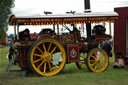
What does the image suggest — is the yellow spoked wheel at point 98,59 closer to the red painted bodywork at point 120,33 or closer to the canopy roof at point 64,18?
the canopy roof at point 64,18

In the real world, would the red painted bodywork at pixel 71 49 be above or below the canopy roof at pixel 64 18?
below

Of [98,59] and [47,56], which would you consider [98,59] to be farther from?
[47,56]

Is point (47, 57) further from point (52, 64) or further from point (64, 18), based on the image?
point (64, 18)

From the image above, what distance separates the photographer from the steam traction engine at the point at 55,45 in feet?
32.1

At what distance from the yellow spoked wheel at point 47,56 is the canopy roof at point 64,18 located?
617 millimetres

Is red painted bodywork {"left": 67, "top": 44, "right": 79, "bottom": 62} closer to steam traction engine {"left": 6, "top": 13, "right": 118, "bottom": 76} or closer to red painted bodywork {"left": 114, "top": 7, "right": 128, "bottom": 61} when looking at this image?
steam traction engine {"left": 6, "top": 13, "right": 118, "bottom": 76}

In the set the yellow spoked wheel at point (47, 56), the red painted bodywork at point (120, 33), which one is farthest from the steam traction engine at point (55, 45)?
the red painted bodywork at point (120, 33)

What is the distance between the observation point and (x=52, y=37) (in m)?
10.4

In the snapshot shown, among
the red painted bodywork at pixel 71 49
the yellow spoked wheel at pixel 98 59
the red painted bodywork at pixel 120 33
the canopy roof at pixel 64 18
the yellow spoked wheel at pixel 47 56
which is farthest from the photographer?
the red painted bodywork at pixel 120 33

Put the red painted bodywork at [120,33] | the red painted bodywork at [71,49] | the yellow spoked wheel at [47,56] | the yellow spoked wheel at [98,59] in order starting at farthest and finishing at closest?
the red painted bodywork at [120,33]
the yellow spoked wheel at [98,59]
the red painted bodywork at [71,49]
the yellow spoked wheel at [47,56]

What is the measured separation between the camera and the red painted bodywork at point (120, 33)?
12.0 m

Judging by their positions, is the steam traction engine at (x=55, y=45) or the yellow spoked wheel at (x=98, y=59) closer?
the steam traction engine at (x=55, y=45)

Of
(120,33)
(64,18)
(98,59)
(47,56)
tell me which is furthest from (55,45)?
(120,33)

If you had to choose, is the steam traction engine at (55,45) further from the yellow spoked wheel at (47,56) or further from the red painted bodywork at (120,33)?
the red painted bodywork at (120,33)
